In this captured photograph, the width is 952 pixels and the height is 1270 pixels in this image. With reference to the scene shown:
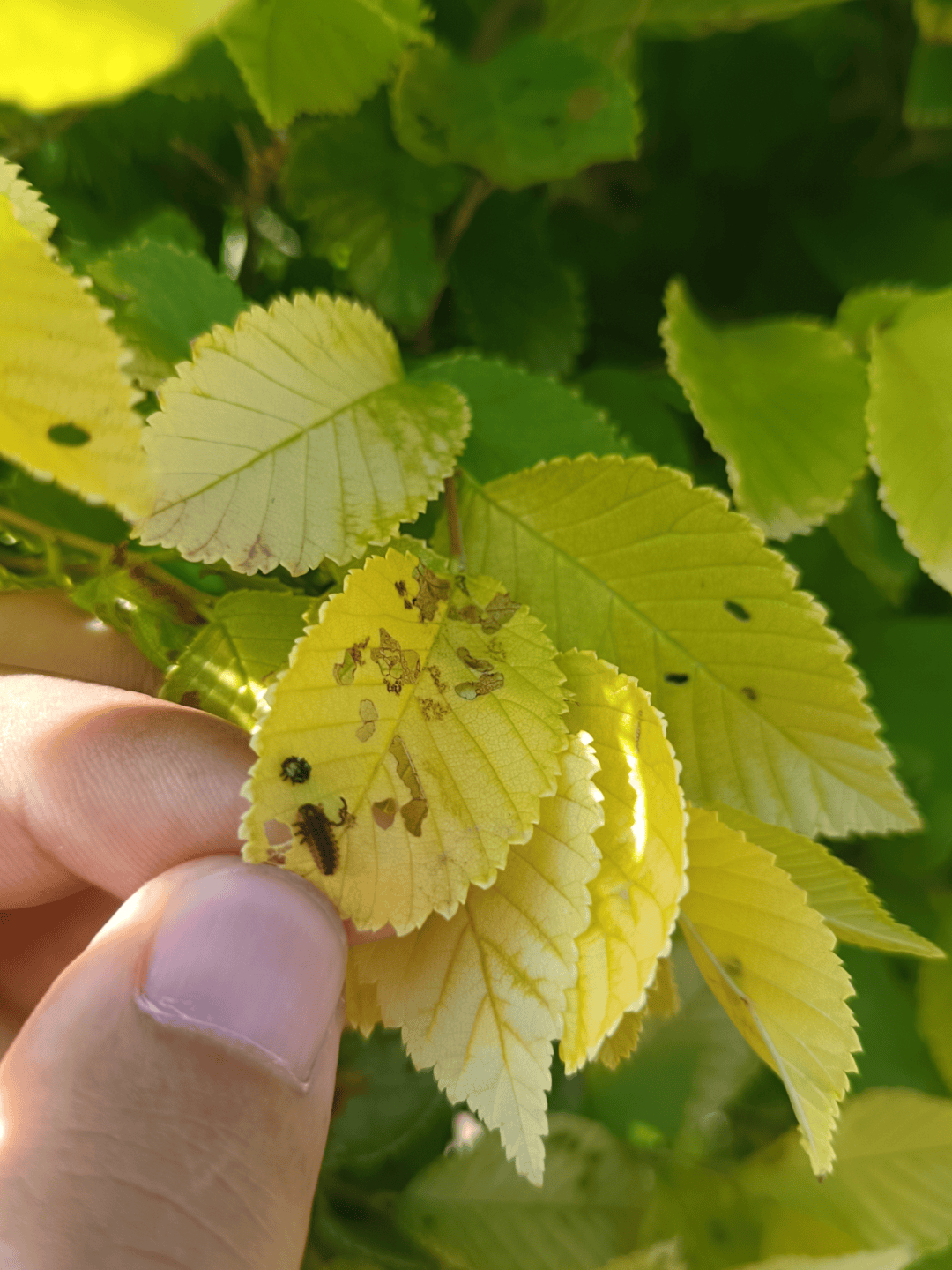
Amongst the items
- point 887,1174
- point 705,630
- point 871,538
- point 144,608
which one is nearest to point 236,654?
point 144,608

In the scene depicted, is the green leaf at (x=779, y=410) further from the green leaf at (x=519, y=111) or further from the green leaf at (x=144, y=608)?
the green leaf at (x=144, y=608)

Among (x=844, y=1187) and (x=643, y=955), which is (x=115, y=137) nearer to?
(x=643, y=955)

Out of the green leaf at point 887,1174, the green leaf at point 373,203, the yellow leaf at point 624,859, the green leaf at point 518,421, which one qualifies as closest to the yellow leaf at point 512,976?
the yellow leaf at point 624,859

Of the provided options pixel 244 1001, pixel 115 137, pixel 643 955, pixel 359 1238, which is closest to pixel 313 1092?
pixel 244 1001

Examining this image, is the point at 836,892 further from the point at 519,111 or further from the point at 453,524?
the point at 519,111

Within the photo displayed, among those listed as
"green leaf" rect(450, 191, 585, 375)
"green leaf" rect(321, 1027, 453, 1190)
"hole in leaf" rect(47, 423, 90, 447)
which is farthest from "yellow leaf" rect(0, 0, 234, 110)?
"green leaf" rect(321, 1027, 453, 1190)

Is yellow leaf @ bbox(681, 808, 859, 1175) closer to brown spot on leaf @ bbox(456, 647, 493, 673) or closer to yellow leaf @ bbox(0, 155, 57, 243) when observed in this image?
brown spot on leaf @ bbox(456, 647, 493, 673)

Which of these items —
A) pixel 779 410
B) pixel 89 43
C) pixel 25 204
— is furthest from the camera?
pixel 779 410
